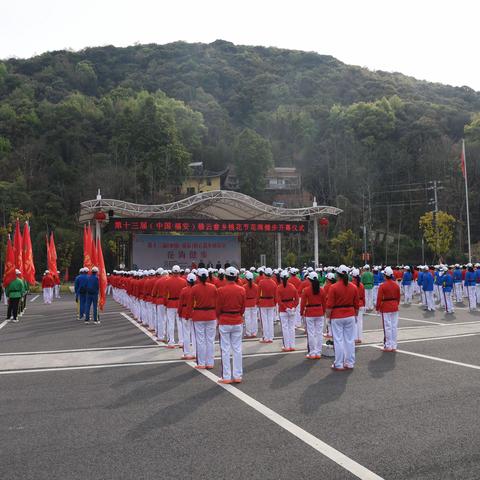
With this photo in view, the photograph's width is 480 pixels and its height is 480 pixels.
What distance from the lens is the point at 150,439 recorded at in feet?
18.4

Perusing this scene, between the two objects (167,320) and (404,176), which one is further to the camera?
(404,176)

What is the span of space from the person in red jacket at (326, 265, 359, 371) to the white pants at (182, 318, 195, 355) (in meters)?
2.89

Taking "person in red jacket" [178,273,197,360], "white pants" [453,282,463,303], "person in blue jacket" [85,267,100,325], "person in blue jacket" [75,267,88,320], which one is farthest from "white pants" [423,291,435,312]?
"person in blue jacket" [75,267,88,320]

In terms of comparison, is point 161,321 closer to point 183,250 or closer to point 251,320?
point 251,320

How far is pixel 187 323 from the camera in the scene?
1072 centimetres

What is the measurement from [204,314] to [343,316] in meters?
2.49

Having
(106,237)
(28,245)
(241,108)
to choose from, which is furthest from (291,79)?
(28,245)

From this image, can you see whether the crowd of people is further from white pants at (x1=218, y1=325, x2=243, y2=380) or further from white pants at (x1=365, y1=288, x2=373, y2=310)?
white pants at (x1=365, y1=288, x2=373, y2=310)

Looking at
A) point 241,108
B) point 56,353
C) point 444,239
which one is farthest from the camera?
point 241,108

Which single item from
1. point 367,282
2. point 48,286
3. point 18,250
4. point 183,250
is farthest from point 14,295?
point 183,250

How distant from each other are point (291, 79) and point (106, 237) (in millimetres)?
72802

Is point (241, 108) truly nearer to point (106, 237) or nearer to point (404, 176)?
point (404, 176)

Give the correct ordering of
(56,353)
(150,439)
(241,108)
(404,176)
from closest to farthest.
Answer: (150,439) < (56,353) < (404,176) < (241,108)

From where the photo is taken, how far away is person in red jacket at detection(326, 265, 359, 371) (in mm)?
9242
